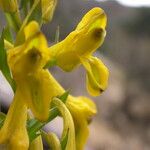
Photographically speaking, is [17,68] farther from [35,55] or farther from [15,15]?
[15,15]

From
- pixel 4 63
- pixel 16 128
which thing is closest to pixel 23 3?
pixel 4 63

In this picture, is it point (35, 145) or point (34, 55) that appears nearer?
point (34, 55)

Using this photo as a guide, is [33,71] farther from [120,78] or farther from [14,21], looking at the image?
[120,78]

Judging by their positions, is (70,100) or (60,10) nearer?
(70,100)

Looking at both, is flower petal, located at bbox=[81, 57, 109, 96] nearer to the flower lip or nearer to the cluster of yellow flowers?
the cluster of yellow flowers

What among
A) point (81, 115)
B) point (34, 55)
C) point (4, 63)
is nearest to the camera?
point (34, 55)

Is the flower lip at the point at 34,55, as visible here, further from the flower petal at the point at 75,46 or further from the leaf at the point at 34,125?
the leaf at the point at 34,125

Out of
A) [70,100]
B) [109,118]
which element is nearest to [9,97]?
[70,100]

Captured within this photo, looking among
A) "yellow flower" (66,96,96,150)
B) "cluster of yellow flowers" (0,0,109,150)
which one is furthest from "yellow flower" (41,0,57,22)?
"yellow flower" (66,96,96,150)
